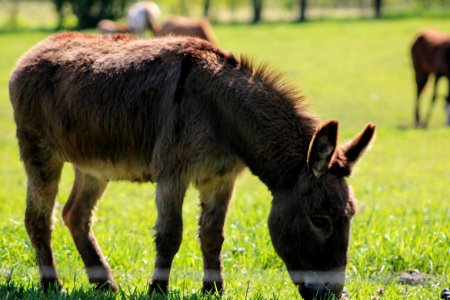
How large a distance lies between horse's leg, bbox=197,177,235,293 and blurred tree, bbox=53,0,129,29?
3930cm

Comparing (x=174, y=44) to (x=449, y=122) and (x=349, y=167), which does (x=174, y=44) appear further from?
(x=449, y=122)

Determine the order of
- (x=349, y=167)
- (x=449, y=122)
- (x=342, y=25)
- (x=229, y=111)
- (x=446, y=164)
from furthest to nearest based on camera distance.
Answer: (x=342, y=25)
(x=449, y=122)
(x=446, y=164)
(x=229, y=111)
(x=349, y=167)

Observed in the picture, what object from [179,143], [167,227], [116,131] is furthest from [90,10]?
[167,227]

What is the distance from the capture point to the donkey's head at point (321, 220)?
497cm

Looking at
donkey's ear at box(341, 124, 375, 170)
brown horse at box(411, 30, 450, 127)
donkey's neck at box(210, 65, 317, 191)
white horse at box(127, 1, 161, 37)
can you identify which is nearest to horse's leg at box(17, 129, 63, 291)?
donkey's neck at box(210, 65, 317, 191)

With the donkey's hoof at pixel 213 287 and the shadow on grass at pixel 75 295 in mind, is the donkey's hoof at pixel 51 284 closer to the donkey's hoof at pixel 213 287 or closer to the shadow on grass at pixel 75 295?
the shadow on grass at pixel 75 295

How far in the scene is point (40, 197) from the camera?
614 centimetres

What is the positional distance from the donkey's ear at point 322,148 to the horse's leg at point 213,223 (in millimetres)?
937

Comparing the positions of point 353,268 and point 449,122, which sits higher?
point 353,268

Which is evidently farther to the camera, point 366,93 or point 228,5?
point 228,5

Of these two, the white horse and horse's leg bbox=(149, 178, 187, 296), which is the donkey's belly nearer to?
horse's leg bbox=(149, 178, 187, 296)

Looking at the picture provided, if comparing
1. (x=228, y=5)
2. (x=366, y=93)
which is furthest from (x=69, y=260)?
(x=228, y=5)

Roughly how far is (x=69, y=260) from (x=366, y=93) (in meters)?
21.3

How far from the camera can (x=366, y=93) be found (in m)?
26.8
